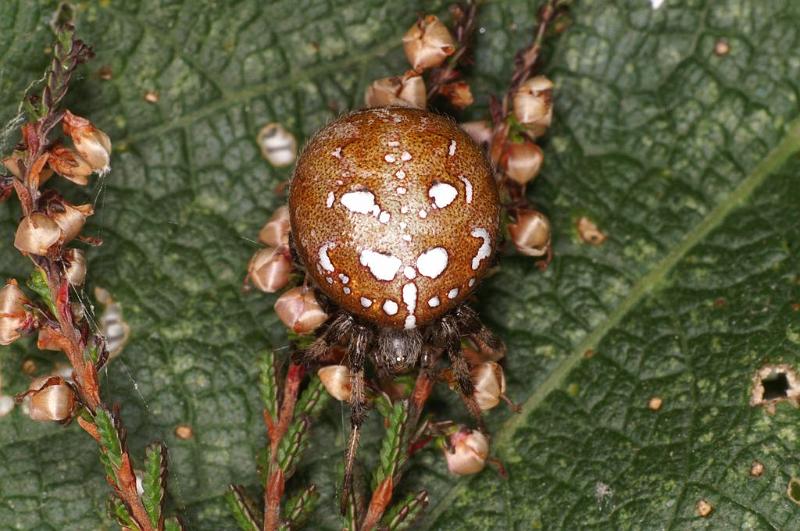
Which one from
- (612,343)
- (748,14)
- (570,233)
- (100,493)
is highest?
(748,14)

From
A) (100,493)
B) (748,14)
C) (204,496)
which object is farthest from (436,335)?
(748,14)

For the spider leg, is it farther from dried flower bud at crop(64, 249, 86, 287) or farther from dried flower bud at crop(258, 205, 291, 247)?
dried flower bud at crop(64, 249, 86, 287)

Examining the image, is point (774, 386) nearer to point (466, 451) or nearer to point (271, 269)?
point (466, 451)

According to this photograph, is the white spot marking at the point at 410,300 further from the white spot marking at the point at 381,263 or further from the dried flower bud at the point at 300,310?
the dried flower bud at the point at 300,310

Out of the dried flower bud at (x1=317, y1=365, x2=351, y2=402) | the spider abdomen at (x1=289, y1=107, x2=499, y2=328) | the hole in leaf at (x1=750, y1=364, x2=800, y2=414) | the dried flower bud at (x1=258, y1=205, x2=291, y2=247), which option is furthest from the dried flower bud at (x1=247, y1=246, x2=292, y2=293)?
the hole in leaf at (x1=750, y1=364, x2=800, y2=414)

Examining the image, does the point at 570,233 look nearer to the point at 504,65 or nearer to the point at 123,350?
the point at 504,65

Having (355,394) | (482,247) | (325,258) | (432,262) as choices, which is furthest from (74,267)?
(482,247)
